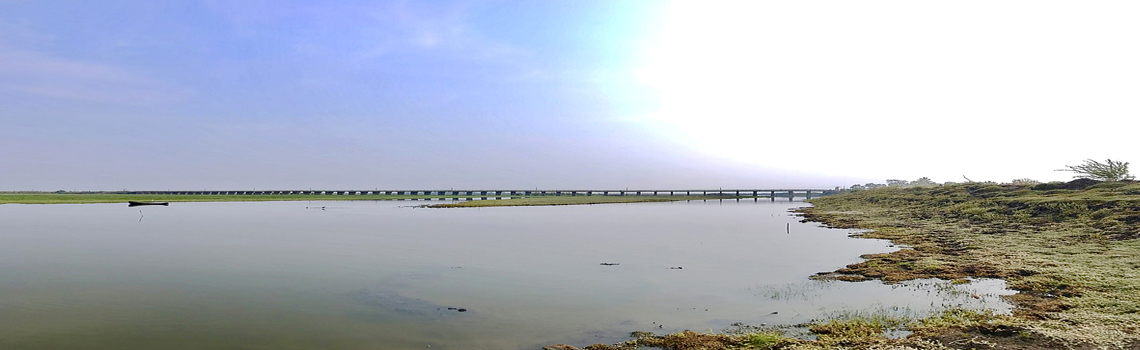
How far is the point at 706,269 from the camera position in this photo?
19016 millimetres

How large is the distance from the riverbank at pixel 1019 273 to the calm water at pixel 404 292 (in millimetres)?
1173

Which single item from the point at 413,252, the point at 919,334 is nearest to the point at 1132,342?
the point at 919,334

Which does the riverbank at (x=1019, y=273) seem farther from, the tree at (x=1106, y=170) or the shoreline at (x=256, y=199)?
the shoreline at (x=256, y=199)

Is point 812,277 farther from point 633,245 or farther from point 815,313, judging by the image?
point 633,245

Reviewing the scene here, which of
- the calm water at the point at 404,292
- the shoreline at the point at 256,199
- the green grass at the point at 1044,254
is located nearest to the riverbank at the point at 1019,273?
the green grass at the point at 1044,254

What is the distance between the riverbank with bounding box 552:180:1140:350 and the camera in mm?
9562

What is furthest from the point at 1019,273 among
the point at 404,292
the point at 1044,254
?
the point at 404,292

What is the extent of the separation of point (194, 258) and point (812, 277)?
19.9 m

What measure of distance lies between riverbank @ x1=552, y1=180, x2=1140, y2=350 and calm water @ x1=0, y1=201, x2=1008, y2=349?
1173 millimetres

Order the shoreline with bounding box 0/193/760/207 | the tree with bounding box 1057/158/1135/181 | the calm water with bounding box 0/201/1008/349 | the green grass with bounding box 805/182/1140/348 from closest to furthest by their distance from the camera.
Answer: the green grass with bounding box 805/182/1140/348
the calm water with bounding box 0/201/1008/349
the tree with bounding box 1057/158/1135/181
the shoreline with bounding box 0/193/760/207

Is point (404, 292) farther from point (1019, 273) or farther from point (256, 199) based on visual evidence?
point (256, 199)

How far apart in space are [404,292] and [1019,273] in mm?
15394

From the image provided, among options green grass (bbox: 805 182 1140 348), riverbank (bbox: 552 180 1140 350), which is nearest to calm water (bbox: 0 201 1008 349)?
riverbank (bbox: 552 180 1140 350)

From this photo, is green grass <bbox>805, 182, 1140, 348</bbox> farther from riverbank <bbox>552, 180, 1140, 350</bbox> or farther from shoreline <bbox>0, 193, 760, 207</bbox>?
shoreline <bbox>0, 193, 760, 207</bbox>
